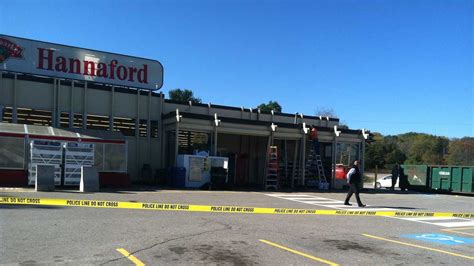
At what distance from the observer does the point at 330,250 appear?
360 inches

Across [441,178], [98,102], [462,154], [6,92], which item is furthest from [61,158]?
[462,154]

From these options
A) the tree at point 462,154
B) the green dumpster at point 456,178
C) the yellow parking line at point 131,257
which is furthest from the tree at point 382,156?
the yellow parking line at point 131,257

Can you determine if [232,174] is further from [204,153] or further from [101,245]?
[101,245]

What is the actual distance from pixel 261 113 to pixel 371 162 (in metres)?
62.6

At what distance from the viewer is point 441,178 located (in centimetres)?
3297

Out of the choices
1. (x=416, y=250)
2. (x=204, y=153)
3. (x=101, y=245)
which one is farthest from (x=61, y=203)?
(x=204, y=153)

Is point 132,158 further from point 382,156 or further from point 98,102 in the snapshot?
point 382,156

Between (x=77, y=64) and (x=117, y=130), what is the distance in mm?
4226

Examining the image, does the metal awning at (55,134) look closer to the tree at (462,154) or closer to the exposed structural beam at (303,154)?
the exposed structural beam at (303,154)

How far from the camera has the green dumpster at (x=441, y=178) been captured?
32.5m

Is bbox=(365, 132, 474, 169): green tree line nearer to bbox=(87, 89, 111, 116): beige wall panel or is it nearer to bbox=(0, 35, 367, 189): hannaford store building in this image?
bbox=(0, 35, 367, 189): hannaford store building

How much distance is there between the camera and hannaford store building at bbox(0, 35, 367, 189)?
22.0 metres

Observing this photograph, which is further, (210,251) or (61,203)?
(61,203)

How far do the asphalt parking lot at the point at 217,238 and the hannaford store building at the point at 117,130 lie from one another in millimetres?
9128
